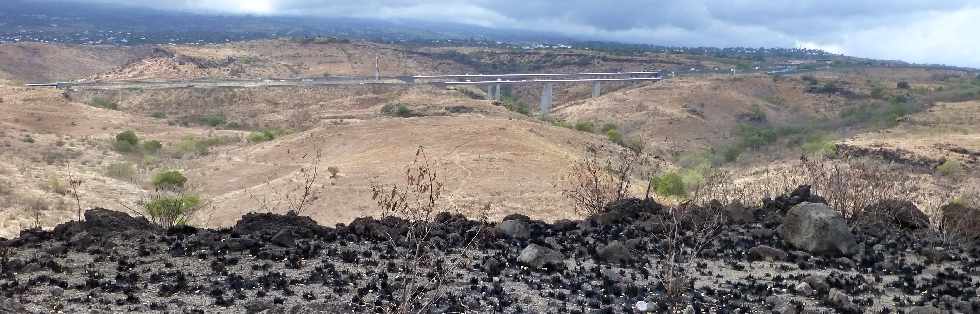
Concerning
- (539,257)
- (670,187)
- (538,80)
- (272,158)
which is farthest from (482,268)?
(538,80)

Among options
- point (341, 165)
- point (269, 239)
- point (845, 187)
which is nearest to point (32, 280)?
point (269, 239)

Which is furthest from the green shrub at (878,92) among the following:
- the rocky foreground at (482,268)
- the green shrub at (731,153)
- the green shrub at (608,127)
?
the rocky foreground at (482,268)

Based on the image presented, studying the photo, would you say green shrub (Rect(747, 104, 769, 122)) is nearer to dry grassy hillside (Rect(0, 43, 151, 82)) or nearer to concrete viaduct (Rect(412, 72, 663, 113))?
Result: concrete viaduct (Rect(412, 72, 663, 113))

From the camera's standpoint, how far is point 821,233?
15.7 metres

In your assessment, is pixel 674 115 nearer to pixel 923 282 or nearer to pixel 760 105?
pixel 760 105

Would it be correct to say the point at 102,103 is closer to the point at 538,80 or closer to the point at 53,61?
the point at 538,80

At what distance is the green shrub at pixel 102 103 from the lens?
59031mm

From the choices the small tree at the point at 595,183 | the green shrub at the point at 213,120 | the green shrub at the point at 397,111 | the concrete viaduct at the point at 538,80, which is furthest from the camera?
the concrete viaduct at the point at 538,80

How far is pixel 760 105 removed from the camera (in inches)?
2847

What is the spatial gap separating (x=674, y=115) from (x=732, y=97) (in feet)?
42.4

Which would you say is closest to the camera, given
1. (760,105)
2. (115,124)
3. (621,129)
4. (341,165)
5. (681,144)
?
(341,165)

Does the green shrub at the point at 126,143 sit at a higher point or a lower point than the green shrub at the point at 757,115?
higher

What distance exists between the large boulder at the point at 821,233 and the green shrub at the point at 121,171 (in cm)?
2507

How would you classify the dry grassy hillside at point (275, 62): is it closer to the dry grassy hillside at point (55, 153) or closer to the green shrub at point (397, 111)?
the dry grassy hillside at point (55, 153)
